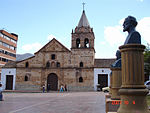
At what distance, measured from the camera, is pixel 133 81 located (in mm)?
4090

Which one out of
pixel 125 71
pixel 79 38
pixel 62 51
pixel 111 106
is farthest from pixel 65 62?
pixel 125 71

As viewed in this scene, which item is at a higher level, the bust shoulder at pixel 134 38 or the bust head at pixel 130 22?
the bust head at pixel 130 22

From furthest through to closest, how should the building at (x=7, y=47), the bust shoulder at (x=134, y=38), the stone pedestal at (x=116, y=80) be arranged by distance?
the building at (x=7, y=47) → the stone pedestal at (x=116, y=80) → the bust shoulder at (x=134, y=38)

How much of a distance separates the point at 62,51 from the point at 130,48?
37.3 m

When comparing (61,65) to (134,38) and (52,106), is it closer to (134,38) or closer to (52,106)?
A: (52,106)

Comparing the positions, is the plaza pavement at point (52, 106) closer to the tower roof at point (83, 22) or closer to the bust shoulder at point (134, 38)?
the bust shoulder at point (134, 38)

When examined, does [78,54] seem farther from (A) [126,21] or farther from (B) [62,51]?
(A) [126,21]

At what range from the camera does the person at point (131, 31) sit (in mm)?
4285

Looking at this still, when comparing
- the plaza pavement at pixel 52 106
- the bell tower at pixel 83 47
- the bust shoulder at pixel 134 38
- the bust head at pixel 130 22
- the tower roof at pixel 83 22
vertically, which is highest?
the tower roof at pixel 83 22

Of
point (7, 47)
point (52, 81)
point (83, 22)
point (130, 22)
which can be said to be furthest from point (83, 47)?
point (130, 22)

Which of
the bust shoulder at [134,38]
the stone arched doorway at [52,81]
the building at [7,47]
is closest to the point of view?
the bust shoulder at [134,38]

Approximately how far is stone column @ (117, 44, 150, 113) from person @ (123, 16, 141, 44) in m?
0.18

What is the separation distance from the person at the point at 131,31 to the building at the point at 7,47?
53.3 meters

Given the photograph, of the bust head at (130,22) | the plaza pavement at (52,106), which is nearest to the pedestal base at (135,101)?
the bust head at (130,22)
